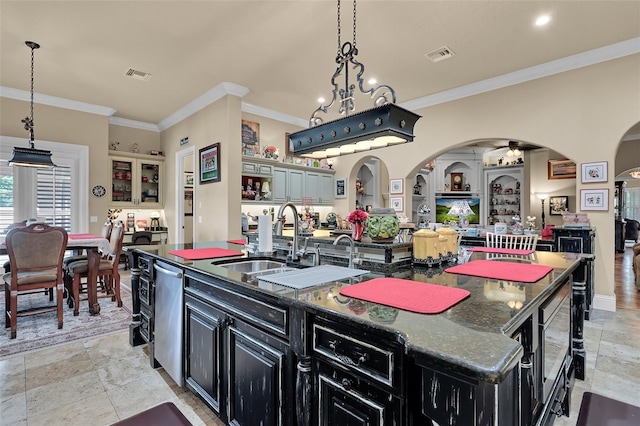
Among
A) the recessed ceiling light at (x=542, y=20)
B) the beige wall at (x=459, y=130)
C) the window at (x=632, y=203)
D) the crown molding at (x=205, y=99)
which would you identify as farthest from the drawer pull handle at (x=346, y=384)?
the window at (x=632, y=203)

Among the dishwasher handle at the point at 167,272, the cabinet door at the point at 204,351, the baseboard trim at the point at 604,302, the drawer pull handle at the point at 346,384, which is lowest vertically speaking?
the baseboard trim at the point at 604,302

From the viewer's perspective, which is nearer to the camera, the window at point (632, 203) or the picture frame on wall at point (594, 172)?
the picture frame on wall at point (594, 172)

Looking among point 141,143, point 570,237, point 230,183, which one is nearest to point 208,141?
point 230,183

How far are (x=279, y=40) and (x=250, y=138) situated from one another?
248 cm

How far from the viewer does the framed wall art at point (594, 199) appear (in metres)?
3.85

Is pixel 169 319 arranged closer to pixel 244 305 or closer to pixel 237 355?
pixel 237 355

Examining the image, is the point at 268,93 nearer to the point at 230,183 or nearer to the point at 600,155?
the point at 230,183

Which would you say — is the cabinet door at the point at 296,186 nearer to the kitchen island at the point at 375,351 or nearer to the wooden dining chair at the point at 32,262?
the wooden dining chair at the point at 32,262

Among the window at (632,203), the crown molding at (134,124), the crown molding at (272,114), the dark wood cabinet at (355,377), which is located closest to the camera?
the dark wood cabinet at (355,377)

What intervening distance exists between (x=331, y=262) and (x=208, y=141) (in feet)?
14.3

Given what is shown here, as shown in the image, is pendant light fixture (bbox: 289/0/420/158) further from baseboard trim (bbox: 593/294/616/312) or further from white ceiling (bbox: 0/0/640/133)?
baseboard trim (bbox: 593/294/616/312)

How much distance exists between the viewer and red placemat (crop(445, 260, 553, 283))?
1.52 m

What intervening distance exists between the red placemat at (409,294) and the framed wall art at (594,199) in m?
3.89

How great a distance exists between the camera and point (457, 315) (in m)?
0.98
